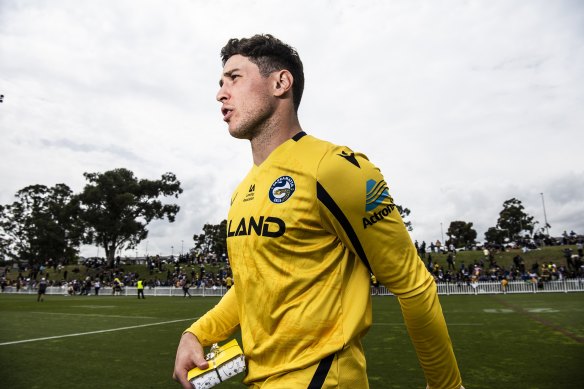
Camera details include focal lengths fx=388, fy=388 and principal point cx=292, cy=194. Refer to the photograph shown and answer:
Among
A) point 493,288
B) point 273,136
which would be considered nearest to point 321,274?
point 273,136

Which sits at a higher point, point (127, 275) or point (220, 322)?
point (127, 275)

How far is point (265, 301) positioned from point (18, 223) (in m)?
83.6

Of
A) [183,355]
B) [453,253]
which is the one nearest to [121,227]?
[453,253]

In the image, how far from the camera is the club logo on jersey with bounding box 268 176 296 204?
1470 millimetres

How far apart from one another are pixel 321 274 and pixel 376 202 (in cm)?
32

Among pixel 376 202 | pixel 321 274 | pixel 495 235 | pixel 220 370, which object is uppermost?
pixel 495 235

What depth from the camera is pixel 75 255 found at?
71.3 m

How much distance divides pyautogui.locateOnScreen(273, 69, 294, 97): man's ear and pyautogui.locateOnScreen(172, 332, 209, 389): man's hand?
1.13 metres

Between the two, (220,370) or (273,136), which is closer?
(220,370)

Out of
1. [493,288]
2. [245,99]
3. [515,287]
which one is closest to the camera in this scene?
[245,99]

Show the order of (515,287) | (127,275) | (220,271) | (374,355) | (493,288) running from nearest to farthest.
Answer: (374,355) < (515,287) < (493,288) < (220,271) < (127,275)

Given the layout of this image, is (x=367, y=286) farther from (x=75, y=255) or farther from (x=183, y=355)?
(x=75, y=255)

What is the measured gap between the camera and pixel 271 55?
178 centimetres

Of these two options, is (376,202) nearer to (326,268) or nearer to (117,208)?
(326,268)
